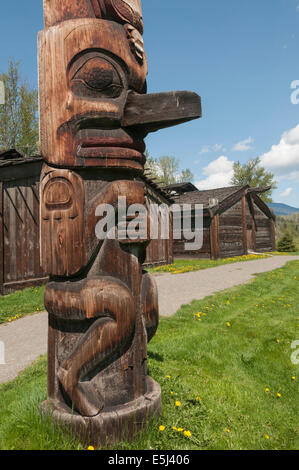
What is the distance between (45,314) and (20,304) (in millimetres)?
1072

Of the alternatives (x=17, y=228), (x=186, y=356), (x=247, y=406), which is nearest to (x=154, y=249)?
(x=17, y=228)

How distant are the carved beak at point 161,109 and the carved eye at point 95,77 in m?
0.18

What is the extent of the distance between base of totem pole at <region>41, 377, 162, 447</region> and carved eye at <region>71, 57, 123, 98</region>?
2311 mm

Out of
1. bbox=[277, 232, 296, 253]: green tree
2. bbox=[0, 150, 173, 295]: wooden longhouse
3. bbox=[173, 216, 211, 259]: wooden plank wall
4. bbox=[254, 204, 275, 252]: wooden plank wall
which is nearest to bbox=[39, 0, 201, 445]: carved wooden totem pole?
bbox=[0, 150, 173, 295]: wooden longhouse

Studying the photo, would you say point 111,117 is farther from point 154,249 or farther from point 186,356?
point 154,249

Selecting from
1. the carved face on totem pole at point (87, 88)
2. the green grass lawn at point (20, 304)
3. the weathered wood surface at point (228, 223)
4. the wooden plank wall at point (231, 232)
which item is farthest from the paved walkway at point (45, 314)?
the wooden plank wall at point (231, 232)

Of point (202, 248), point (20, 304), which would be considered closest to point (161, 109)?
point (20, 304)

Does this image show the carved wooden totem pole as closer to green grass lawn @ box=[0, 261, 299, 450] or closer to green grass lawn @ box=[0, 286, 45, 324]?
green grass lawn @ box=[0, 261, 299, 450]

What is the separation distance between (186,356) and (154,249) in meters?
10.4

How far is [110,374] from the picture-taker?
2.27m

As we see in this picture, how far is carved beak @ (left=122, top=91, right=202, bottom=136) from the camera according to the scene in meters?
2.28

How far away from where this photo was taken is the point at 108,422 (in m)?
2.12

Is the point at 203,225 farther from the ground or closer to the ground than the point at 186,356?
farther from the ground

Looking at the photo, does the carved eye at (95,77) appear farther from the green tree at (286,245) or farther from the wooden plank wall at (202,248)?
the green tree at (286,245)
